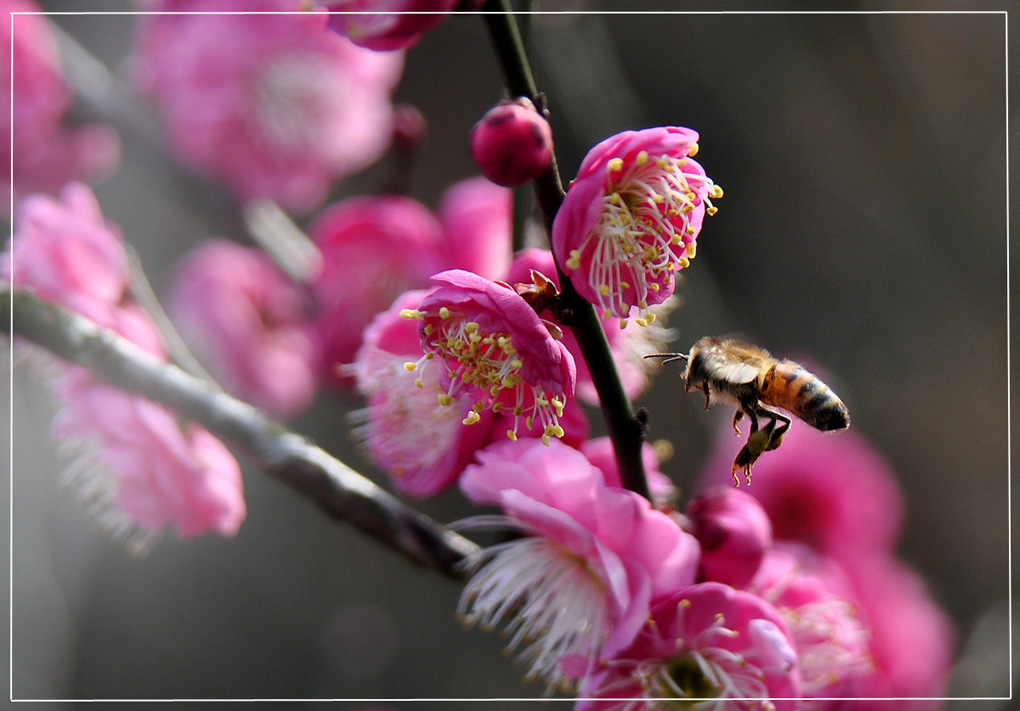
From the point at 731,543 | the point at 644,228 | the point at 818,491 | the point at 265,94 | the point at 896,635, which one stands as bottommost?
the point at 896,635

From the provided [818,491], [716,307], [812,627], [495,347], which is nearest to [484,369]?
[495,347]

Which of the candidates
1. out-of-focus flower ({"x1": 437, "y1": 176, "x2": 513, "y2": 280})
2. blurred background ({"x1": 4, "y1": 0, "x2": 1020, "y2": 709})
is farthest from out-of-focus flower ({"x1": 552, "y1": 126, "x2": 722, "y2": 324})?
blurred background ({"x1": 4, "y1": 0, "x2": 1020, "y2": 709})

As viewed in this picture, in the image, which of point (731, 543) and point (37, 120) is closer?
point (731, 543)

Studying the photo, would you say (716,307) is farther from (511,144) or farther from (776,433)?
(511,144)

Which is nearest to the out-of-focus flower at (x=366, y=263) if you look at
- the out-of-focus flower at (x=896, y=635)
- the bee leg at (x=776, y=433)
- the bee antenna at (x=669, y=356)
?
the bee antenna at (x=669, y=356)

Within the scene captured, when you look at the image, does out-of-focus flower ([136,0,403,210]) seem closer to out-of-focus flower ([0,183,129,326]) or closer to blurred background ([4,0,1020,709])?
blurred background ([4,0,1020,709])

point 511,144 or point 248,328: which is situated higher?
point 511,144

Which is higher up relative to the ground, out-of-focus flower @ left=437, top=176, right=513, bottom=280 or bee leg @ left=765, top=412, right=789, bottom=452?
out-of-focus flower @ left=437, top=176, right=513, bottom=280
